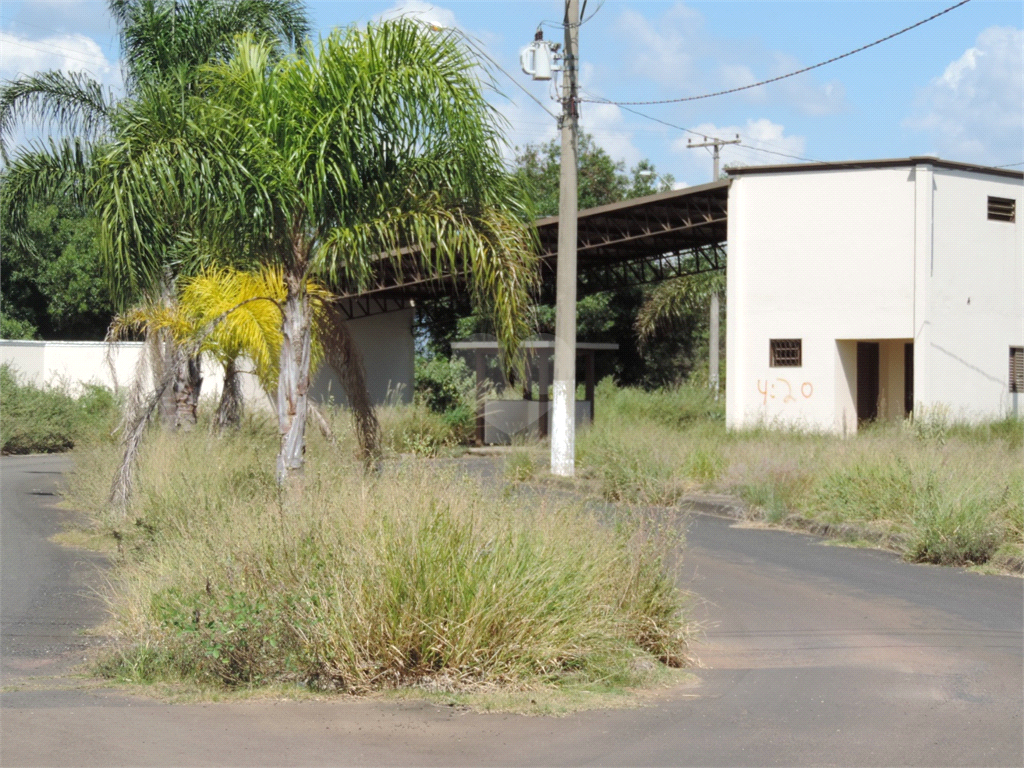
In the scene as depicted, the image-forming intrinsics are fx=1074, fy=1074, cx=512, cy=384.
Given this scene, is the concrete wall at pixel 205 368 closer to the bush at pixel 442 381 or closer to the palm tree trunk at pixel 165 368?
the bush at pixel 442 381

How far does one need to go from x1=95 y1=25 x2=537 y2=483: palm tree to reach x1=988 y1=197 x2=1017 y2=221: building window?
17565mm

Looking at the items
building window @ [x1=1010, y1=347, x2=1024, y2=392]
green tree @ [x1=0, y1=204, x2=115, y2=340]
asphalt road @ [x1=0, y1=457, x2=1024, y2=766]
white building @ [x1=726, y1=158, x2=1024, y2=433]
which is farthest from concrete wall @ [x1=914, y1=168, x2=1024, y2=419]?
green tree @ [x1=0, y1=204, x2=115, y2=340]

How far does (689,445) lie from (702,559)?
22.2 ft

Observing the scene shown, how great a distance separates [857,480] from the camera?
13.3 metres

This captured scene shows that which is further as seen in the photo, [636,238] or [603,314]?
[603,314]

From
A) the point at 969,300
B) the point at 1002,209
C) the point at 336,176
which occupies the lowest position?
the point at 336,176

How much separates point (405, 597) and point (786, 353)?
758 inches

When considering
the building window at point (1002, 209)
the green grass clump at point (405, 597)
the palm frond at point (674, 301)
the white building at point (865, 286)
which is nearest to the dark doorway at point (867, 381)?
the white building at point (865, 286)

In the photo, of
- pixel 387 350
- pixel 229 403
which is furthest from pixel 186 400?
pixel 387 350

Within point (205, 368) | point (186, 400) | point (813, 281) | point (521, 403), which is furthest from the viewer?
point (205, 368)

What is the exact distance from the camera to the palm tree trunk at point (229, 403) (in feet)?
54.7

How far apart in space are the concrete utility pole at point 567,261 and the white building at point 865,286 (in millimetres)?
7184

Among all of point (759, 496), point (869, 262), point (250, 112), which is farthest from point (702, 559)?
point (869, 262)

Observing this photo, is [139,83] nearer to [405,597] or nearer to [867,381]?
[405,597]
